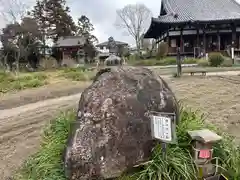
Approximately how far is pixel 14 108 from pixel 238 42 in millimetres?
21058

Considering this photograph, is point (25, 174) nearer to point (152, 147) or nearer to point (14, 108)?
point (152, 147)

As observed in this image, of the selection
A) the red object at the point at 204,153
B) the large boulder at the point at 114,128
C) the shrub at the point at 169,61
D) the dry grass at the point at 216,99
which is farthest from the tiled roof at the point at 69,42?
the red object at the point at 204,153

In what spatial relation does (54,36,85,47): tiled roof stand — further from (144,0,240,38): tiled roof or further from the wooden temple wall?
the wooden temple wall

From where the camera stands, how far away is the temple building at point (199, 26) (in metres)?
21.8

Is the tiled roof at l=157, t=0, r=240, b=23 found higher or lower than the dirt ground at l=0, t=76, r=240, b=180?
higher

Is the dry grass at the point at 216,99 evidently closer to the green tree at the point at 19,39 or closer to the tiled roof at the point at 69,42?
the green tree at the point at 19,39

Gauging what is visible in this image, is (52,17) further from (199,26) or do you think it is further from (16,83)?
(16,83)

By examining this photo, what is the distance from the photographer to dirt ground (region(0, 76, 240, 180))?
4375 mm

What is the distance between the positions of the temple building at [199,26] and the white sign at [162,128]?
65.5ft

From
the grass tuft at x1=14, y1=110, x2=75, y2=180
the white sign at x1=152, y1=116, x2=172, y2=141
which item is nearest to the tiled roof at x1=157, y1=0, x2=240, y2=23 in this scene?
the grass tuft at x1=14, y1=110, x2=75, y2=180

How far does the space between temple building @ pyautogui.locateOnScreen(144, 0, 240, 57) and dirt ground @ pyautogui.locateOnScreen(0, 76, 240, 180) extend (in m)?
12.8

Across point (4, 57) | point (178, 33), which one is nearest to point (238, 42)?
point (178, 33)

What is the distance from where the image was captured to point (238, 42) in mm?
23734

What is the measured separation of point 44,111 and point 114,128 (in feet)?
15.9
